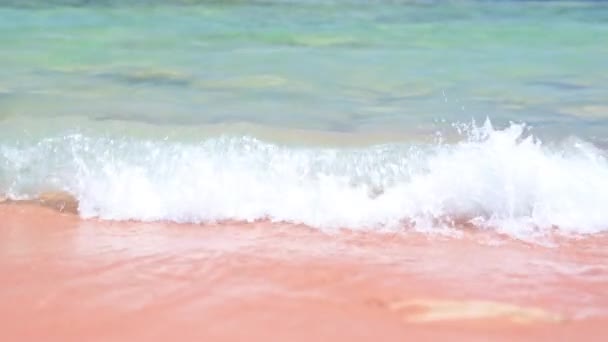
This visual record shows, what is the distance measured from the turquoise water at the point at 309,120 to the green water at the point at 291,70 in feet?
0.08

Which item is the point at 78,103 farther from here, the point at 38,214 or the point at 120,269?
the point at 120,269

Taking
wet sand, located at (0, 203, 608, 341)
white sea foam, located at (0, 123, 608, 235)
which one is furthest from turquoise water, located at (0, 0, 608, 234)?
wet sand, located at (0, 203, 608, 341)

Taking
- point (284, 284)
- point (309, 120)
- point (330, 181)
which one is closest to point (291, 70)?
point (309, 120)

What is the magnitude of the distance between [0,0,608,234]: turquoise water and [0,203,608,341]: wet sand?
27cm

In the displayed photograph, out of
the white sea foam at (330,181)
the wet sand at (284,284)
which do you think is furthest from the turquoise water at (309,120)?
the wet sand at (284,284)

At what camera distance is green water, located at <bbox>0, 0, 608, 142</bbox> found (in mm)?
5449

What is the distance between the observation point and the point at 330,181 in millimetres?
4148

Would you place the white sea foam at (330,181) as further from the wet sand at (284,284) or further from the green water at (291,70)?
the green water at (291,70)

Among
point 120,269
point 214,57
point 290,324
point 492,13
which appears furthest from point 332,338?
point 492,13

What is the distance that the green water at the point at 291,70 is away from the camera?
5.45 m

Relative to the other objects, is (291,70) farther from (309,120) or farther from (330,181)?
(330,181)

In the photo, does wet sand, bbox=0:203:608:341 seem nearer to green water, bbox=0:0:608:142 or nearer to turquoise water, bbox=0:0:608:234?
turquoise water, bbox=0:0:608:234

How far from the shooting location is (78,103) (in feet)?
19.0

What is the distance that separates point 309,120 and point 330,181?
1318 mm
